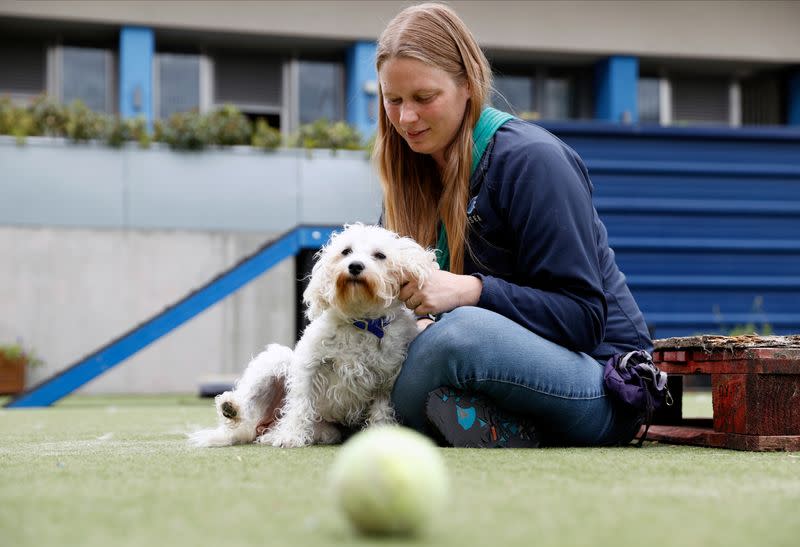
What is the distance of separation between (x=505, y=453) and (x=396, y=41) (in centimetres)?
132

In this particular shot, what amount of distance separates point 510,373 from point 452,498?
1.02m

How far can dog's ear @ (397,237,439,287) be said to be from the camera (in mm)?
2887

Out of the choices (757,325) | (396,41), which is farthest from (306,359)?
(757,325)

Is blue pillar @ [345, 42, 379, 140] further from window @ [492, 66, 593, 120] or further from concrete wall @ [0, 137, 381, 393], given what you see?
window @ [492, 66, 593, 120]

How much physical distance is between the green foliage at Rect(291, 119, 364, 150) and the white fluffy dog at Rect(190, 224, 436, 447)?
7973 millimetres

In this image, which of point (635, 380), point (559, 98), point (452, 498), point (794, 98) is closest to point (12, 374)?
point (559, 98)

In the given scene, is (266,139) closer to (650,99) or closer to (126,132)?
(126,132)

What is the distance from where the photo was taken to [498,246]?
9.64 ft

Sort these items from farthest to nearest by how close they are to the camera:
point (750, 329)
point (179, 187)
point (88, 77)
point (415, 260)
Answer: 1. point (88, 77)
2. point (179, 187)
3. point (750, 329)
4. point (415, 260)

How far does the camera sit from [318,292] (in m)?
3.06

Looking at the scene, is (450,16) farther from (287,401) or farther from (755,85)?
(755,85)

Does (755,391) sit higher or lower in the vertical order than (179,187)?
lower

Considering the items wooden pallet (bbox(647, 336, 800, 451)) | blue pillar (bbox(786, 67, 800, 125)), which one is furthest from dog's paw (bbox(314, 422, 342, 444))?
blue pillar (bbox(786, 67, 800, 125))

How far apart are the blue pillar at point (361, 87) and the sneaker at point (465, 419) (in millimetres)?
9761
